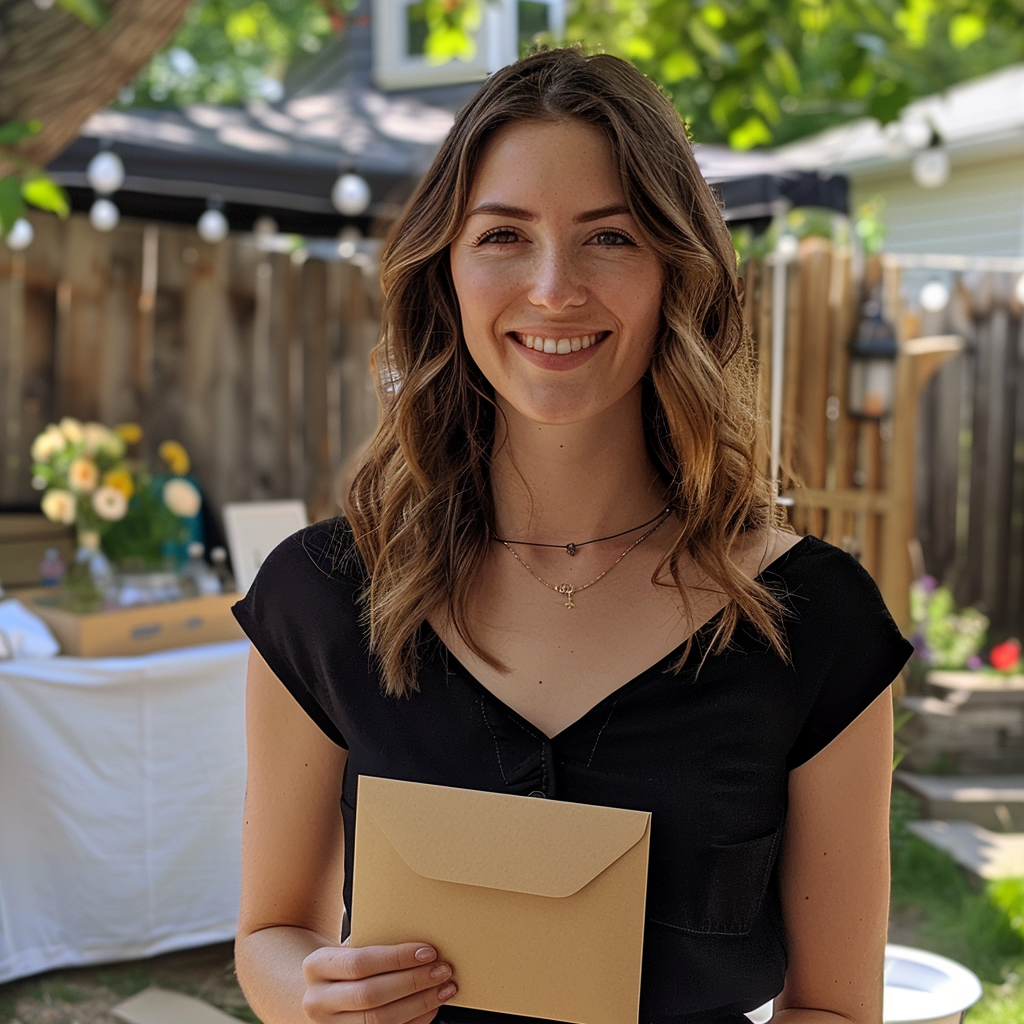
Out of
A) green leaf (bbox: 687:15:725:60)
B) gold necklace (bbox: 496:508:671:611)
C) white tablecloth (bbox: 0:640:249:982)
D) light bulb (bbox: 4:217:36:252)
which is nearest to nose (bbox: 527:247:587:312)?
gold necklace (bbox: 496:508:671:611)

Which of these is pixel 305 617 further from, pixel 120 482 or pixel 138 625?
pixel 120 482

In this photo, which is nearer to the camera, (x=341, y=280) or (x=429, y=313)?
(x=429, y=313)

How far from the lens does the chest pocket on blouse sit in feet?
4.00

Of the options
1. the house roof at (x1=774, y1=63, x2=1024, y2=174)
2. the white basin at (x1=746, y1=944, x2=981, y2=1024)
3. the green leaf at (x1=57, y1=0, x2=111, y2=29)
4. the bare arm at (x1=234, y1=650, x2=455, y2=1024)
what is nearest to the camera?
the bare arm at (x1=234, y1=650, x2=455, y2=1024)

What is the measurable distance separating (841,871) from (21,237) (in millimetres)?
4255

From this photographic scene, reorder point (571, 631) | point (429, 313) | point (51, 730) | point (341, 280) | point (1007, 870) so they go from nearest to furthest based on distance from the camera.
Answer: point (571, 631)
point (429, 313)
point (51, 730)
point (1007, 870)
point (341, 280)

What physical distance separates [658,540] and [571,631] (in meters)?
0.17

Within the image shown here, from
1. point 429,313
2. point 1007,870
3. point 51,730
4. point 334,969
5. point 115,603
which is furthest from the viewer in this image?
point 1007,870

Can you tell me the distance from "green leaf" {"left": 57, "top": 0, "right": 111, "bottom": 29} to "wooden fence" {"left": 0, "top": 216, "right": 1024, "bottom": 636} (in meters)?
2.38

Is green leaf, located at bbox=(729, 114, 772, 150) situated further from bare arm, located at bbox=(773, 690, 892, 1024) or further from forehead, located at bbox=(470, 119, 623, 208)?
bare arm, located at bbox=(773, 690, 892, 1024)

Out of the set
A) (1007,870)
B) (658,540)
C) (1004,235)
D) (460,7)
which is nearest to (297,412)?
(460,7)

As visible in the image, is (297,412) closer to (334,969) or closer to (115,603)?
(115,603)

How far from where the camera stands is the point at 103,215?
4.66 meters

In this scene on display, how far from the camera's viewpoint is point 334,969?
3.87 feet
